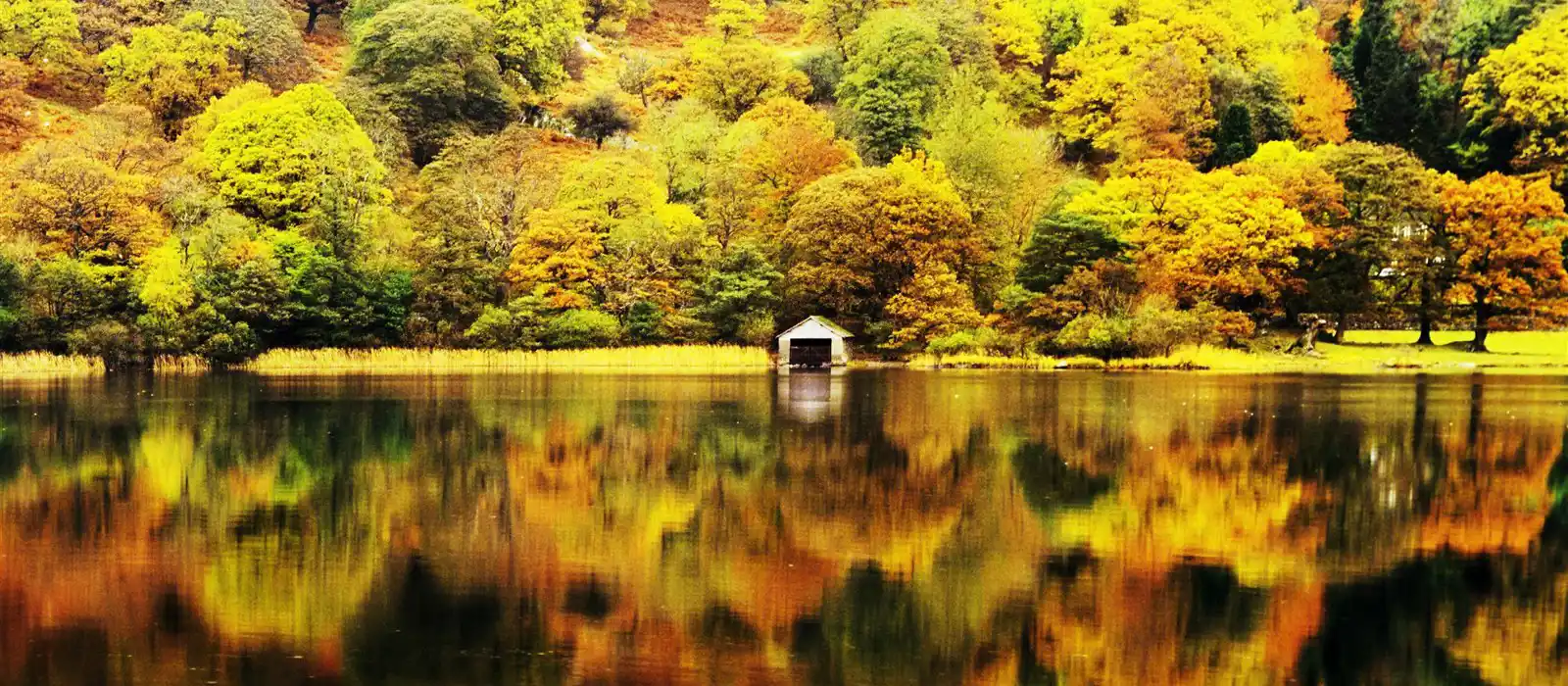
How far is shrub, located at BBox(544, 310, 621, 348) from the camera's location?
61906 millimetres

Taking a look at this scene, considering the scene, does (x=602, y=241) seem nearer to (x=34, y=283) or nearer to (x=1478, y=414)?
(x=34, y=283)

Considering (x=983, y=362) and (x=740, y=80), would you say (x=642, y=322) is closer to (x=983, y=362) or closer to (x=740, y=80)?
A: (x=983, y=362)

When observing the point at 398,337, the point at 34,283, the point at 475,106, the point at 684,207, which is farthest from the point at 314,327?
the point at 475,106

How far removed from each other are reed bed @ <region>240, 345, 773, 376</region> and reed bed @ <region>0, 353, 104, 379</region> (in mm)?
5454

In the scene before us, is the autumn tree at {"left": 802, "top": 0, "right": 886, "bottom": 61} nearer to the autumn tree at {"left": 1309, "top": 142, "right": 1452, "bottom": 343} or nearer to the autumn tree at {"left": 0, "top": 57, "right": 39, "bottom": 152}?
the autumn tree at {"left": 1309, "top": 142, "right": 1452, "bottom": 343}

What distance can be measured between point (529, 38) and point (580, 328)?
1682 inches

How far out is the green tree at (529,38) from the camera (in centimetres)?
9931

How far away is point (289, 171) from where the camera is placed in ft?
216

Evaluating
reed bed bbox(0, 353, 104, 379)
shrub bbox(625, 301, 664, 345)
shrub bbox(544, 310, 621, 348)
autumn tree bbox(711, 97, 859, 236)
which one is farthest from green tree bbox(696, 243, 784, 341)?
reed bed bbox(0, 353, 104, 379)

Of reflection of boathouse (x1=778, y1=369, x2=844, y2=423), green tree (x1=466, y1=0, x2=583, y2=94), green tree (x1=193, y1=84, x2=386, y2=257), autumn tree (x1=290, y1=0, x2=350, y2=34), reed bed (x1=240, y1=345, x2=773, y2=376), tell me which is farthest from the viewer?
autumn tree (x1=290, y1=0, x2=350, y2=34)

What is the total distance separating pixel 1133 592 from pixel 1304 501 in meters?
7.14

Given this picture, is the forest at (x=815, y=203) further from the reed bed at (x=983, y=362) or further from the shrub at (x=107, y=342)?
the reed bed at (x=983, y=362)

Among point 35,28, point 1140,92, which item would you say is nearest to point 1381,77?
point 1140,92

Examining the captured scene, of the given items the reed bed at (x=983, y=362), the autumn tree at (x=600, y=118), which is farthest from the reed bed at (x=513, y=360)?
the autumn tree at (x=600, y=118)
